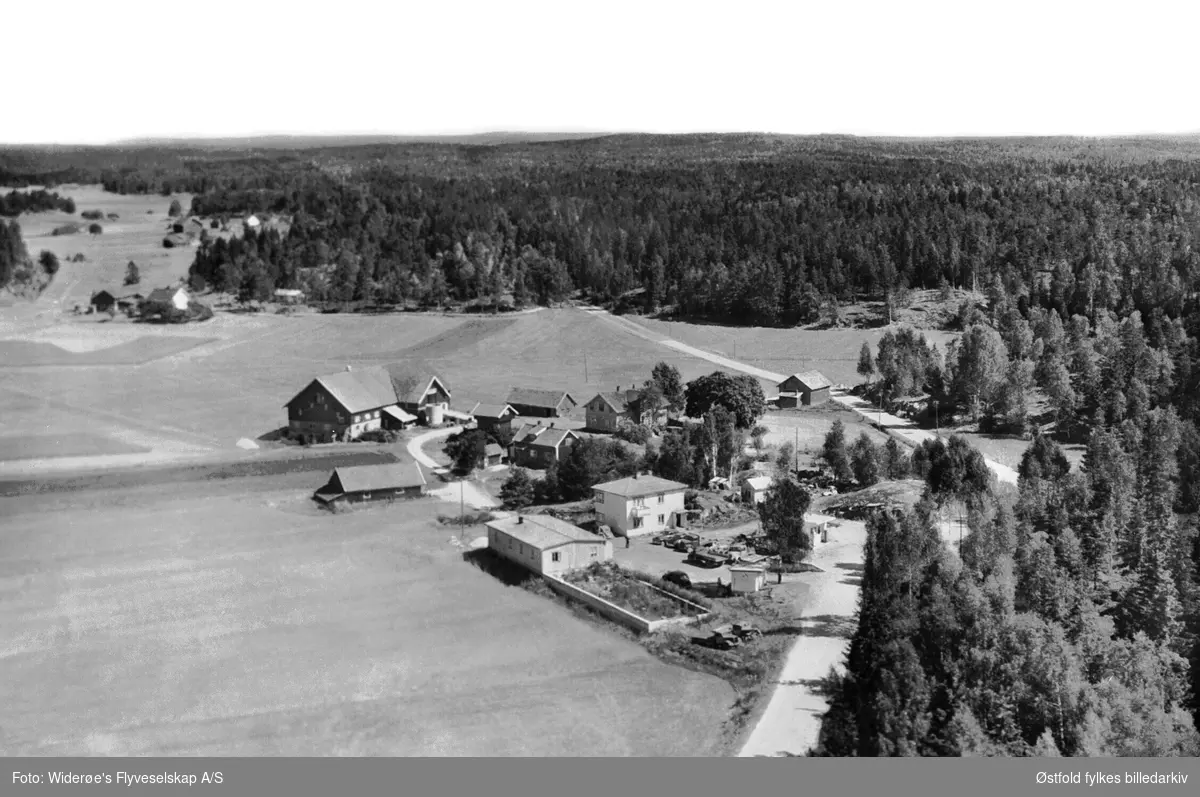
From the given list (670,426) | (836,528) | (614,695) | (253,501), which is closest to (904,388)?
(670,426)

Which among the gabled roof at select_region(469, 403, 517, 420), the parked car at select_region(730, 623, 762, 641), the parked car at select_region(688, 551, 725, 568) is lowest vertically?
the parked car at select_region(688, 551, 725, 568)

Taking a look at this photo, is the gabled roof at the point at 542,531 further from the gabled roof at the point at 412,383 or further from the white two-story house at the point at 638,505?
the gabled roof at the point at 412,383

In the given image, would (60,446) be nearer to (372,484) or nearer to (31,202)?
(31,202)

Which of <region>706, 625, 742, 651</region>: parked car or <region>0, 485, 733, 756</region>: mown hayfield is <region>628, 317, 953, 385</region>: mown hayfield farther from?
<region>706, 625, 742, 651</region>: parked car

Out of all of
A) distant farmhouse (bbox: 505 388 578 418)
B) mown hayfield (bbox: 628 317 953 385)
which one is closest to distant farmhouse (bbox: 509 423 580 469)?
distant farmhouse (bbox: 505 388 578 418)

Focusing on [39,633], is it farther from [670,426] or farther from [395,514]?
[670,426]

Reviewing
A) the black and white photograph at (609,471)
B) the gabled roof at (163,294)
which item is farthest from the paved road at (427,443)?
the gabled roof at (163,294)
